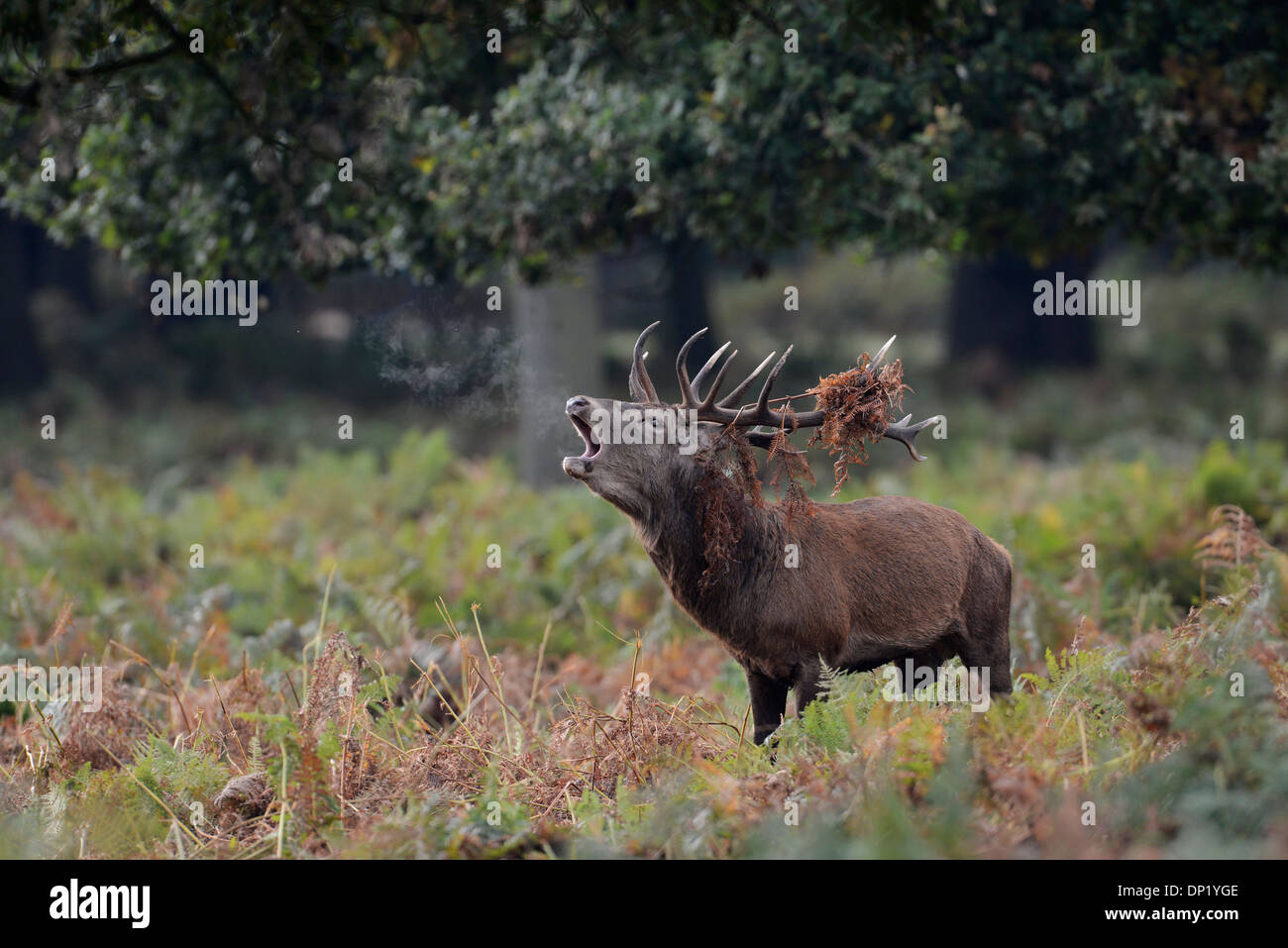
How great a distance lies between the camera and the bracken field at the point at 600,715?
4.77 m

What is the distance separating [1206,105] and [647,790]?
225 inches

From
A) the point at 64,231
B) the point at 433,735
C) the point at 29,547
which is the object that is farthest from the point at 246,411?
the point at 433,735

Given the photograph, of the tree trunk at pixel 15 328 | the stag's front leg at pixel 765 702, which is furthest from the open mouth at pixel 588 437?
the tree trunk at pixel 15 328

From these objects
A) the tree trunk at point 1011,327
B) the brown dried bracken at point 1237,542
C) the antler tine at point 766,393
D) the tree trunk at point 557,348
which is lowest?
the brown dried bracken at point 1237,542

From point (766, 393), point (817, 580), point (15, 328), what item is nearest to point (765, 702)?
point (817, 580)

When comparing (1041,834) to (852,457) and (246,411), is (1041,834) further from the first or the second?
(246,411)

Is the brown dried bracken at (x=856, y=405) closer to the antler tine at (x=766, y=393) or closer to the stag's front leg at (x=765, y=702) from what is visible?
the antler tine at (x=766, y=393)

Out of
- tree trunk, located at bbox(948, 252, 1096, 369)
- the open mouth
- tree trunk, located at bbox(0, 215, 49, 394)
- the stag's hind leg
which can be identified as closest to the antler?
the open mouth

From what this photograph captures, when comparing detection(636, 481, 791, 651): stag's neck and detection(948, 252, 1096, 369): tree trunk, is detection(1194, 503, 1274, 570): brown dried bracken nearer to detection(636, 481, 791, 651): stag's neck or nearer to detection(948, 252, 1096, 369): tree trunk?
detection(636, 481, 791, 651): stag's neck

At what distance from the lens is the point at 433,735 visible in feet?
20.9

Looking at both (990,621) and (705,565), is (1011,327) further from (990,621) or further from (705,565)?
(705,565)

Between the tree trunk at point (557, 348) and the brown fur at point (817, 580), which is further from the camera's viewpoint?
the tree trunk at point (557, 348)
